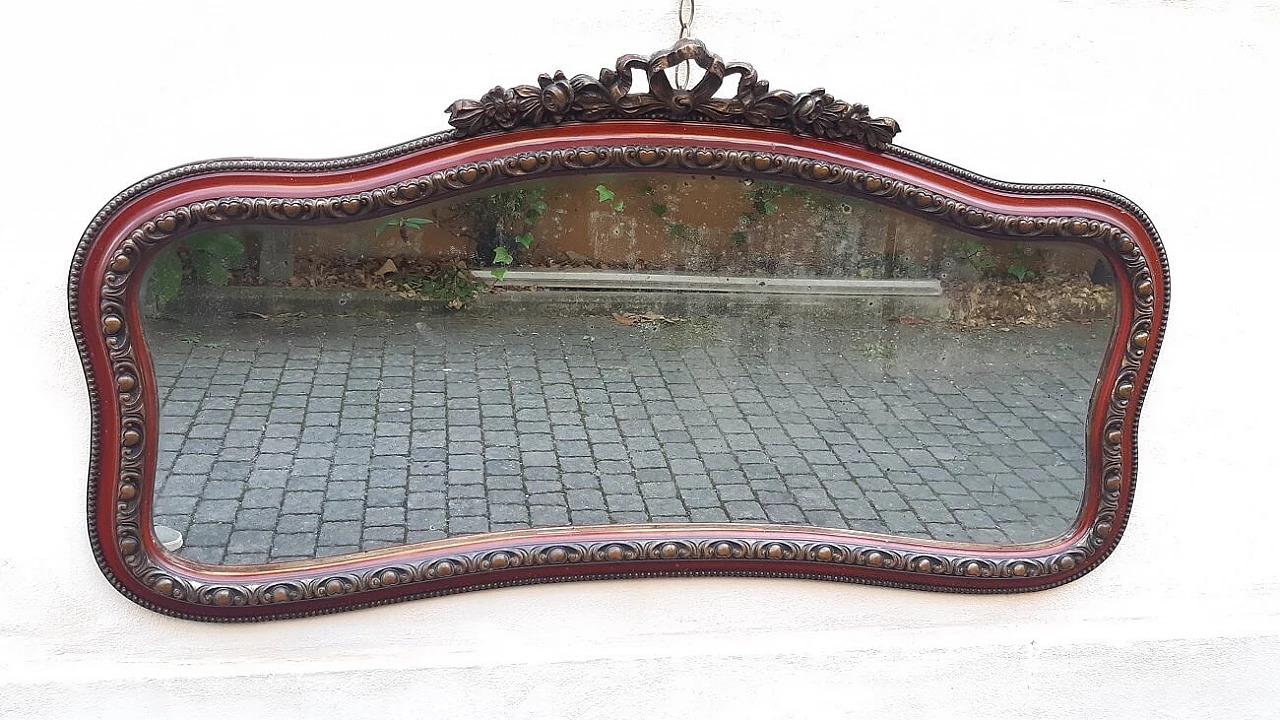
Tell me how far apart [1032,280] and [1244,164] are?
49 centimetres

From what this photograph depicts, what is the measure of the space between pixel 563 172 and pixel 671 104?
0.22 metres

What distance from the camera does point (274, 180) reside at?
1.61 m

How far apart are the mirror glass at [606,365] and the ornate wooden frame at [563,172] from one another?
0.04 metres

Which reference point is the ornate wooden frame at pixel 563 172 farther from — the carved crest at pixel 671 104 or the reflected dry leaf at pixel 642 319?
the reflected dry leaf at pixel 642 319

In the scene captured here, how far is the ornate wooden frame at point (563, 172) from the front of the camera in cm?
160

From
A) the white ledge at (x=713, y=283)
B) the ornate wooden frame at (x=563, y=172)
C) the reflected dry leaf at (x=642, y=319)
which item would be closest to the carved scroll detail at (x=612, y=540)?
the ornate wooden frame at (x=563, y=172)

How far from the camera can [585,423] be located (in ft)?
5.98

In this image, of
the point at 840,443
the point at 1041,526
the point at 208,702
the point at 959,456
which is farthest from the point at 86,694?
the point at 1041,526

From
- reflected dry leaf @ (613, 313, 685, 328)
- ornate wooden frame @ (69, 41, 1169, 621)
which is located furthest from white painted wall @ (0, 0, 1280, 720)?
reflected dry leaf @ (613, 313, 685, 328)

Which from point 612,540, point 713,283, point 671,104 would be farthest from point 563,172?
point 612,540

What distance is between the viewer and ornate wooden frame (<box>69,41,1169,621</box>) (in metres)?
1.60

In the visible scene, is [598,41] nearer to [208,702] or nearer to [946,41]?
[946,41]

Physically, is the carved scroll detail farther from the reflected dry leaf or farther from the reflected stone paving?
the reflected dry leaf

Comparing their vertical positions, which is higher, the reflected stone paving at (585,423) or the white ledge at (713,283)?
the white ledge at (713,283)
